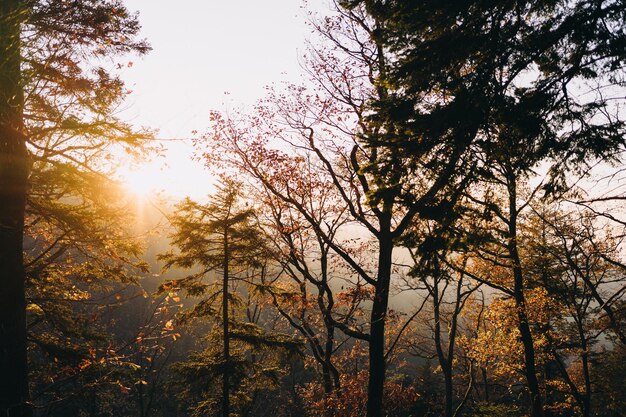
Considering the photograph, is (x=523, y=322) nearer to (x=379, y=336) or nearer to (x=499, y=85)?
(x=379, y=336)

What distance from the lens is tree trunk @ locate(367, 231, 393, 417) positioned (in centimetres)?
757

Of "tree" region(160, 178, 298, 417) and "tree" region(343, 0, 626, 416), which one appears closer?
"tree" region(343, 0, 626, 416)

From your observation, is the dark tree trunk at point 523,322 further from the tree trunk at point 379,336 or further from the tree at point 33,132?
the tree at point 33,132

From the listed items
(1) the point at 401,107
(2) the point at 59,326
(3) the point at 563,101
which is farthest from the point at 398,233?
(2) the point at 59,326

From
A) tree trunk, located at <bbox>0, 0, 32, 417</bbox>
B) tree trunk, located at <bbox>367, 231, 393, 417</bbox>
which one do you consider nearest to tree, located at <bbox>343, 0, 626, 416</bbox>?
tree trunk, located at <bbox>367, 231, 393, 417</bbox>

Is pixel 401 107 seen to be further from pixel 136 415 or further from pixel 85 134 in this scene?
pixel 136 415

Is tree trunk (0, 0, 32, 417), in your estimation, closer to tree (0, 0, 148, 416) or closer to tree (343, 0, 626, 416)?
tree (0, 0, 148, 416)

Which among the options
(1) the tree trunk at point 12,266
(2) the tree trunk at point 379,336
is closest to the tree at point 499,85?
(2) the tree trunk at point 379,336

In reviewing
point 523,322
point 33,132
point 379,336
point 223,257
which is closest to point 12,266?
point 33,132

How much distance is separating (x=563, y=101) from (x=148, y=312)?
55552mm

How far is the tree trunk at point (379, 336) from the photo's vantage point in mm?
7567

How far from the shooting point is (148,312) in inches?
1975

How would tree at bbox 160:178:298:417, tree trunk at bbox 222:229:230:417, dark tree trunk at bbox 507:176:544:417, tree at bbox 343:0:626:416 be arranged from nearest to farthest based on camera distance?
tree at bbox 343:0:626:416 < tree trunk at bbox 222:229:230:417 < tree at bbox 160:178:298:417 < dark tree trunk at bbox 507:176:544:417

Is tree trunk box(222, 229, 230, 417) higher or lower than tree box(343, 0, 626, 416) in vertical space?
lower
